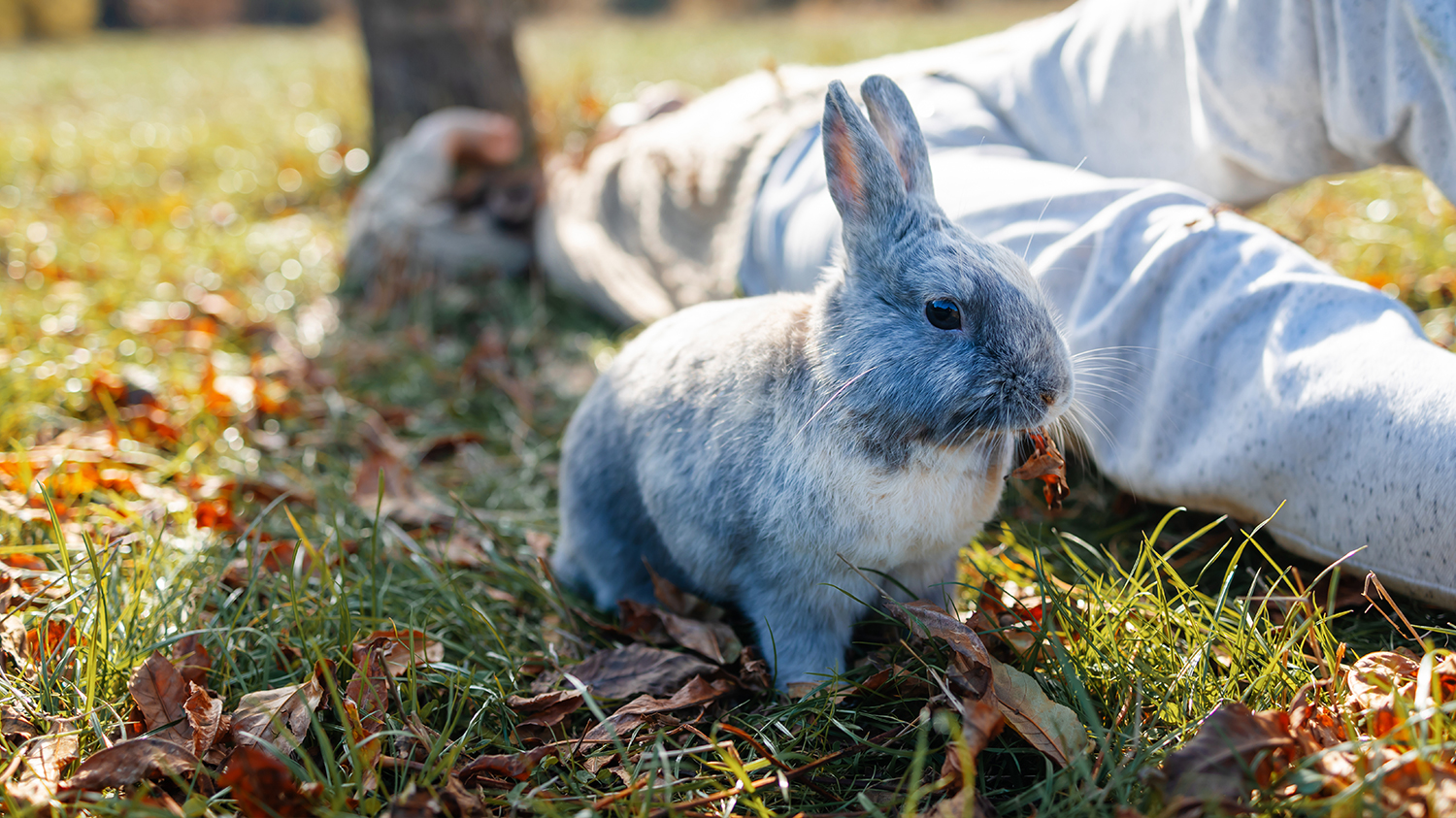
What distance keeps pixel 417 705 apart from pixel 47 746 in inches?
24.5

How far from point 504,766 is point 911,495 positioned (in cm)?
90

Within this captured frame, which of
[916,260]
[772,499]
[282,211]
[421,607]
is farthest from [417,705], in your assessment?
[282,211]

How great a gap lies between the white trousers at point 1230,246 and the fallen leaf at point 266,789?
1748 mm

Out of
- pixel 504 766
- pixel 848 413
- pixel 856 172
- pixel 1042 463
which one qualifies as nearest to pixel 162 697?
pixel 504 766

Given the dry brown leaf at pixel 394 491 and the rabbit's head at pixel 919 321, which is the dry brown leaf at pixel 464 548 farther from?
the rabbit's head at pixel 919 321

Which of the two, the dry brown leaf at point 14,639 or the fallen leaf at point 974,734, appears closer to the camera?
the fallen leaf at point 974,734

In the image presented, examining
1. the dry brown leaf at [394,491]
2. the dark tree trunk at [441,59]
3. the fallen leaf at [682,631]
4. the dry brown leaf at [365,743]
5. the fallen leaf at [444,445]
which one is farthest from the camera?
the dark tree trunk at [441,59]

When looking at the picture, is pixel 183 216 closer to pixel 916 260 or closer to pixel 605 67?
pixel 605 67

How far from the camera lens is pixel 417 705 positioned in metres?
1.79

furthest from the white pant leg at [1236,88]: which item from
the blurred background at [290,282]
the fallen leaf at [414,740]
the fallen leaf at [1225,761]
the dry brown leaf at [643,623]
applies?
the fallen leaf at [414,740]

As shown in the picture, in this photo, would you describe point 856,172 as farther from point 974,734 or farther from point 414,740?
point 414,740

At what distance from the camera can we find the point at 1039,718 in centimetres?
155

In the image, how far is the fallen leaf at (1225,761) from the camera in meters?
1.32

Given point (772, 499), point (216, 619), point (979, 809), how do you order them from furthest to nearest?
1. point (216, 619)
2. point (772, 499)
3. point (979, 809)
